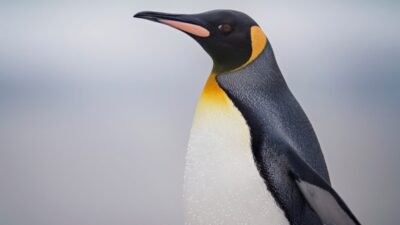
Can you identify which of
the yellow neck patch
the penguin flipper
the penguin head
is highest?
the penguin head

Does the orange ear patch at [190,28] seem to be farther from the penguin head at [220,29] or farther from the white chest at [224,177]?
the white chest at [224,177]

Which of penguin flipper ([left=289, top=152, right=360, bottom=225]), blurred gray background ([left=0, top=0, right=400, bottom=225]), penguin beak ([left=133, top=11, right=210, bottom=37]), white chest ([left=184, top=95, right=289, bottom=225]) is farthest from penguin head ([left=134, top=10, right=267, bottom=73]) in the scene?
blurred gray background ([left=0, top=0, right=400, bottom=225])

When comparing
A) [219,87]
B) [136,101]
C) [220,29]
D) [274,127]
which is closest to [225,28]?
[220,29]

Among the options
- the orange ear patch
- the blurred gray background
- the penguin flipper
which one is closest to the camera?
the penguin flipper

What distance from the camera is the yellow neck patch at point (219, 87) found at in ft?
3.30

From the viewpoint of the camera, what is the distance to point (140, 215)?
65.1 inches

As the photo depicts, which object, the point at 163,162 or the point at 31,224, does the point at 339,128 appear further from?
the point at 31,224

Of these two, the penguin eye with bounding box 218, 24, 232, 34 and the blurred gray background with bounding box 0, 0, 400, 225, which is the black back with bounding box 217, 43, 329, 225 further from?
the blurred gray background with bounding box 0, 0, 400, 225

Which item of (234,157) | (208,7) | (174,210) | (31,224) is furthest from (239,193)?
(31,224)

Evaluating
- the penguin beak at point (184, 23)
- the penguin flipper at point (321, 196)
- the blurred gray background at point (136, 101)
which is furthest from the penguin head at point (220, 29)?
the blurred gray background at point (136, 101)

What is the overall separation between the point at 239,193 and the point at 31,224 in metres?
1.03

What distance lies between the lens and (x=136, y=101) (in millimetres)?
1758

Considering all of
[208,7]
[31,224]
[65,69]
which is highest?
[208,7]

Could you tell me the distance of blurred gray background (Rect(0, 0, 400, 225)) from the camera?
169 cm
